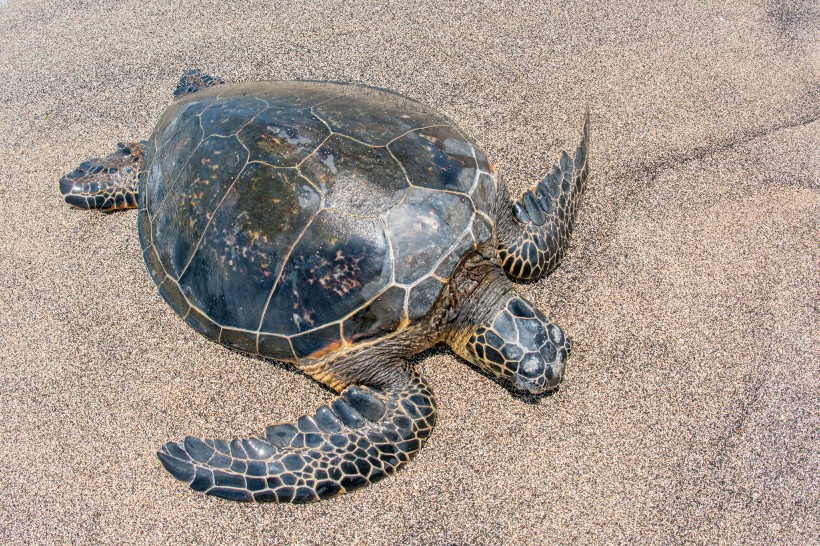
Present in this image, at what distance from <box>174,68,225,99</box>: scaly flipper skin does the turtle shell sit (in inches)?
36.6

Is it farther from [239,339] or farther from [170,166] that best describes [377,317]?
[170,166]

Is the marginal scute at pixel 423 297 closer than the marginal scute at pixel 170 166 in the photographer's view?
Yes

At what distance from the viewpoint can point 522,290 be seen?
2832mm

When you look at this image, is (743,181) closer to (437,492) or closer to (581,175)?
(581,175)

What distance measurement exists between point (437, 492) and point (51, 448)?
5.77ft

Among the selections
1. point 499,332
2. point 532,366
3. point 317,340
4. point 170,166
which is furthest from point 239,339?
point 532,366

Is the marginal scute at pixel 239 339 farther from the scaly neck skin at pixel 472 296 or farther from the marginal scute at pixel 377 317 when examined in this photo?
the scaly neck skin at pixel 472 296

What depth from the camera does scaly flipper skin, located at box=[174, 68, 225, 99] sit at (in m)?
3.43

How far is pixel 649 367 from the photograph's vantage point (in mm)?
2525

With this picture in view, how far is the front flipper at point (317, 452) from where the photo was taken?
2.15 m

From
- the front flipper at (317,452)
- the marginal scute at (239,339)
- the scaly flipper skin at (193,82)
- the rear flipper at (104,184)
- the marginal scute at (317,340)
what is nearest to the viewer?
the front flipper at (317,452)

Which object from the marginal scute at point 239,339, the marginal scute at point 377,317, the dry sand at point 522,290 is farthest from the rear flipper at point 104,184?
the marginal scute at point 377,317

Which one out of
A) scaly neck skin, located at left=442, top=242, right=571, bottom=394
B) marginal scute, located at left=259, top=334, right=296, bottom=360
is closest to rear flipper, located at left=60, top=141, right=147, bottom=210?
marginal scute, located at left=259, top=334, right=296, bottom=360

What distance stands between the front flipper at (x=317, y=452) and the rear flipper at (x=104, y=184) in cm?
162
